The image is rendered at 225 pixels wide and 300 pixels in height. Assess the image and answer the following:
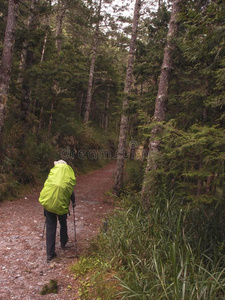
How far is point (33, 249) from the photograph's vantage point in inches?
203

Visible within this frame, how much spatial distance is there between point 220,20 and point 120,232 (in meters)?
4.37

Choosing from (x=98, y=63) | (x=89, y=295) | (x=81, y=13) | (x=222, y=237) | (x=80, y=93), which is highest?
(x=81, y=13)

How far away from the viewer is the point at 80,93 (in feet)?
78.6

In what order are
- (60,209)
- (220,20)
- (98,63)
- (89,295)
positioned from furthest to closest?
(98,63) < (60,209) < (220,20) < (89,295)

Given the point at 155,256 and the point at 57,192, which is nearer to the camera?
the point at 155,256

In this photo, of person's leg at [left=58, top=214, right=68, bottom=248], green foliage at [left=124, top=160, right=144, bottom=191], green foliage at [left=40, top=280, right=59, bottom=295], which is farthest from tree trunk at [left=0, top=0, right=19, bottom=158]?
green foliage at [left=40, top=280, right=59, bottom=295]

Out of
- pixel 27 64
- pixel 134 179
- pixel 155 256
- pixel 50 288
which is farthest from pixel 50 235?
pixel 27 64

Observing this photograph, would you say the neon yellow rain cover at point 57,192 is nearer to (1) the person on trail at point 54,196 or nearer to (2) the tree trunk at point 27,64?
(1) the person on trail at point 54,196

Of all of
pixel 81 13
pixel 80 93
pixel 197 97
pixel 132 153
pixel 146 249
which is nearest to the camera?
pixel 146 249

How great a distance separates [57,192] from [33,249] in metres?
1.63

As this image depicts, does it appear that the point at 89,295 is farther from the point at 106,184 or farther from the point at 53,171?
the point at 106,184

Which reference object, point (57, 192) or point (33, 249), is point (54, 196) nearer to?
point (57, 192)

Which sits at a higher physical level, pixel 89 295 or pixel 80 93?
pixel 80 93

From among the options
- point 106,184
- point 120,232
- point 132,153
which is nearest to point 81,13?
point 132,153
